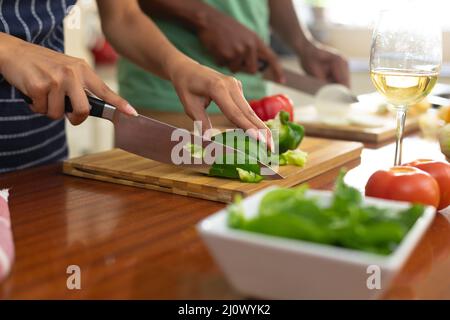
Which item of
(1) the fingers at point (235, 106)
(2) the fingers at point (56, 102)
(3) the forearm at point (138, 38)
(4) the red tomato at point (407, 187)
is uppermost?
(3) the forearm at point (138, 38)

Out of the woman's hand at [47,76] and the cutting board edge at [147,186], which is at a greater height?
the woman's hand at [47,76]

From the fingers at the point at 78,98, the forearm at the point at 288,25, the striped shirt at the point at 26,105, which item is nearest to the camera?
the fingers at the point at 78,98

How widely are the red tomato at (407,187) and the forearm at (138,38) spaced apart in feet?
1.94

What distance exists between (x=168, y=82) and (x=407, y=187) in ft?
3.73

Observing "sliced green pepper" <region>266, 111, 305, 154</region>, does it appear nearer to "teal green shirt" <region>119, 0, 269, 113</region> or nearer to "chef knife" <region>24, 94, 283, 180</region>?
"chef knife" <region>24, 94, 283, 180</region>

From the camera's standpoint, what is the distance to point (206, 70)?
1258 mm

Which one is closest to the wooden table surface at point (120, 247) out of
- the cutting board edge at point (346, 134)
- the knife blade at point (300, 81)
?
the cutting board edge at point (346, 134)

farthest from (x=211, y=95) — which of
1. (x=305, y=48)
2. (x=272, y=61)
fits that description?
(x=305, y=48)

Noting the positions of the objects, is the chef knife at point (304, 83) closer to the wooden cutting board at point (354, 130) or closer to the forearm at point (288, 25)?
the wooden cutting board at point (354, 130)

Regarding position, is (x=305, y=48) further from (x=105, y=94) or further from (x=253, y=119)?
(x=105, y=94)

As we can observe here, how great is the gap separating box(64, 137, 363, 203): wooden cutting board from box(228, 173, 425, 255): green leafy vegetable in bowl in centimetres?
37

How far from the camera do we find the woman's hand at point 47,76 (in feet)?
3.33

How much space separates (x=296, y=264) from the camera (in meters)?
0.61
